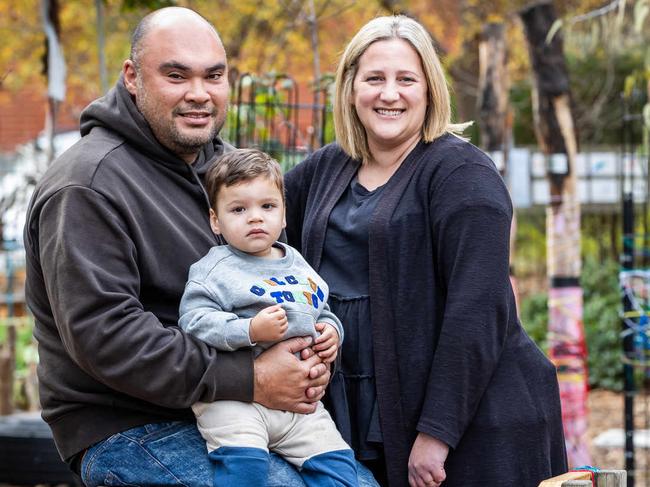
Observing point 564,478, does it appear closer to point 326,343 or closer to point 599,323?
point 326,343

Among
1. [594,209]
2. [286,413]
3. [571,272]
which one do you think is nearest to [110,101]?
[286,413]

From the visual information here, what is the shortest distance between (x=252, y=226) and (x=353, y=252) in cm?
51

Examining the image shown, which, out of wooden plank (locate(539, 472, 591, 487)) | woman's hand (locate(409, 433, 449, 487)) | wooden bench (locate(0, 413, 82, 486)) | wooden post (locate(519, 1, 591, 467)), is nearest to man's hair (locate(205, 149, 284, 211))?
woman's hand (locate(409, 433, 449, 487))

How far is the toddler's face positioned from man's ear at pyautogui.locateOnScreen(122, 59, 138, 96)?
572 mm

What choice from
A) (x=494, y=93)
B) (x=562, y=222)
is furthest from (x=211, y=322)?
(x=494, y=93)

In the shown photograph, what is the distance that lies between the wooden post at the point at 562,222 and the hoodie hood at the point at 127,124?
163 inches

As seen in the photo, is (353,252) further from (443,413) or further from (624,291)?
(624,291)

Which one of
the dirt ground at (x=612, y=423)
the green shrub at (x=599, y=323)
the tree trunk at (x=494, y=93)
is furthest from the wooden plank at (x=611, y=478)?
the green shrub at (x=599, y=323)

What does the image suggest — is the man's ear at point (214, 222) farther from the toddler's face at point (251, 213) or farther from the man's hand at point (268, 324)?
the man's hand at point (268, 324)

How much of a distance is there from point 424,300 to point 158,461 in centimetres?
101

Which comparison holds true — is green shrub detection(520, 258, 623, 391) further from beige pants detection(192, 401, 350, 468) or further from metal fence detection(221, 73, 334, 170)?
beige pants detection(192, 401, 350, 468)

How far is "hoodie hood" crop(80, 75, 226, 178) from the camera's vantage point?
3.67m

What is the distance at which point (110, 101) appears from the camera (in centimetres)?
379

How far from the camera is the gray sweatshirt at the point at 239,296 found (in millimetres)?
3361
